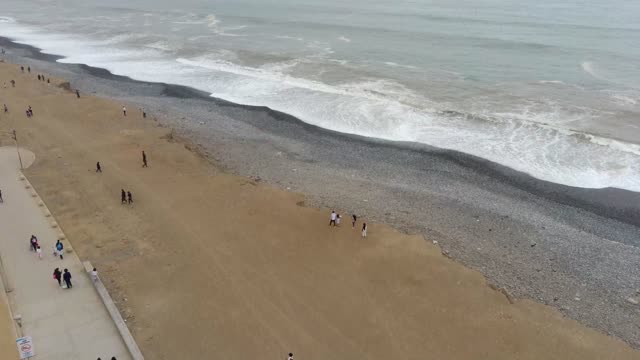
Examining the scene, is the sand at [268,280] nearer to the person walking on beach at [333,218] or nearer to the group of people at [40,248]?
the person walking on beach at [333,218]

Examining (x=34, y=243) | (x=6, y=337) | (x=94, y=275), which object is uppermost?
(x=34, y=243)

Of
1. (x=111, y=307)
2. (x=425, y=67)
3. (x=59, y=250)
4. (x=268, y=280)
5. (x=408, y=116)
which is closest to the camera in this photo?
(x=111, y=307)

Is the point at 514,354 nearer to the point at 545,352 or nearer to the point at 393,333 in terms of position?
the point at 545,352

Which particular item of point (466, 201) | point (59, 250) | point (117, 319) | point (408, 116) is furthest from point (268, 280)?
point (408, 116)

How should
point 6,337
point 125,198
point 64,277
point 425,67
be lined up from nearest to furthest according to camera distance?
1. point 6,337
2. point 64,277
3. point 125,198
4. point 425,67

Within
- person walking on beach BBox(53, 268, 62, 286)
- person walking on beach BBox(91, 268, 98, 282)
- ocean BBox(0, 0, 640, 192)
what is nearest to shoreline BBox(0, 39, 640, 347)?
ocean BBox(0, 0, 640, 192)

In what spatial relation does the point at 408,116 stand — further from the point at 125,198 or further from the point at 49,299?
the point at 49,299
